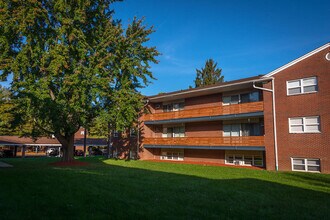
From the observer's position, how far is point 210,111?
2472cm

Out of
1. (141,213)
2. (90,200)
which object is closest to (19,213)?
(90,200)

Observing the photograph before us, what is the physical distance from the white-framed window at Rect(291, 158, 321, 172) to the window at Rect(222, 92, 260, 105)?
5999mm

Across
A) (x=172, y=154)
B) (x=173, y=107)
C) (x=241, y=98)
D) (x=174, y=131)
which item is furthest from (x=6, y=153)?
(x=241, y=98)

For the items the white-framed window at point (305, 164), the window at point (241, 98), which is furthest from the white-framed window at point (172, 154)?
the white-framed window at point (305, 164)

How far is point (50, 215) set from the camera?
6.30 metres

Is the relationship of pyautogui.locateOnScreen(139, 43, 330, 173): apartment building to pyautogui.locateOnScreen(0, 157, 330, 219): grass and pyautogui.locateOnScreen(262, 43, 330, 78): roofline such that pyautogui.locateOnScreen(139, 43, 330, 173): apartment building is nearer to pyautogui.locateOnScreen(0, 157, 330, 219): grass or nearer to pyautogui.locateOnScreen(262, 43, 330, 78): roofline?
pyautogui.locateOnScreen(262, 43, 330, 78): roofline

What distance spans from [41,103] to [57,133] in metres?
4.36

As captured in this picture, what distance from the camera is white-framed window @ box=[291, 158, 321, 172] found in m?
18.3

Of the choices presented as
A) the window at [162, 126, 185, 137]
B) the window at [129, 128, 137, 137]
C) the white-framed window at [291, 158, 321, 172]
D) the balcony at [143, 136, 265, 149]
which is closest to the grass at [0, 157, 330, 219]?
the white-framed window at [291, 158, 321, 172]

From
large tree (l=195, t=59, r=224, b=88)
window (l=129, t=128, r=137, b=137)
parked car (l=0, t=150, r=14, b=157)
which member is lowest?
parked car (l=0, t=150, r=14, b=157)

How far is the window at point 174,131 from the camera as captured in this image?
96.0ft

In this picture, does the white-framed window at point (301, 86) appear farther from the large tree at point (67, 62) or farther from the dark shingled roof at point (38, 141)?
the dark shingled roof at point (38, 141)

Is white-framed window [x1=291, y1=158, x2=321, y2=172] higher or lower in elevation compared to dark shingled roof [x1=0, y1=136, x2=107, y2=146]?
lower

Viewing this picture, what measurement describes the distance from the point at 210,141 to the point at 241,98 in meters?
4.81
